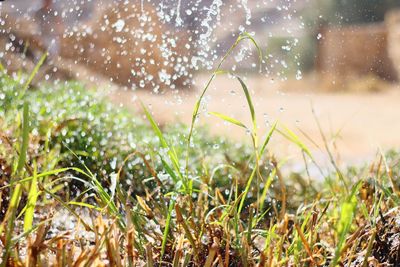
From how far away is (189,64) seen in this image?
14.4 metres

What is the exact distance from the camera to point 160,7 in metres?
13.0

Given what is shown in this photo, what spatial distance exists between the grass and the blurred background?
224 cm

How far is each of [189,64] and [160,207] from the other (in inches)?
488

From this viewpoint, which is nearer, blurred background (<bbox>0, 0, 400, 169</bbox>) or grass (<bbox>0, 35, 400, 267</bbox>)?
grass (<bbox>0, 35, 400, 267</bbox>)

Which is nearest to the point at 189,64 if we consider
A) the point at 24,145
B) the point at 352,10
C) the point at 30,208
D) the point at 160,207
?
the point at 352,10

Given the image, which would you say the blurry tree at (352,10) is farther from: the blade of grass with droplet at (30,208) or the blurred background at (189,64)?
the blade of grass with droplet at (30,208)

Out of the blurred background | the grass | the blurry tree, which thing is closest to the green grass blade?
the grass

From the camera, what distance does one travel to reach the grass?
5.50 feet

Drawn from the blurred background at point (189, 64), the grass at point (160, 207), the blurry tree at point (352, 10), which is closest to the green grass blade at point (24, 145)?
the grass at point (160, 207)

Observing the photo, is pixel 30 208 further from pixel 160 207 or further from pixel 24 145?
pixel 160 207

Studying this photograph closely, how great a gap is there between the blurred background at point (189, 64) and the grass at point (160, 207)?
2.24 m

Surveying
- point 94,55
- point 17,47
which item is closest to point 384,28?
point 94,55

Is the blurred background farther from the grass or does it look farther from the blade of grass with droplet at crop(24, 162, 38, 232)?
the blade of grass with droplet at crop(24, 162, 38, 232)

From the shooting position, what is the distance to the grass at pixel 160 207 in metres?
1.68
